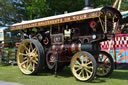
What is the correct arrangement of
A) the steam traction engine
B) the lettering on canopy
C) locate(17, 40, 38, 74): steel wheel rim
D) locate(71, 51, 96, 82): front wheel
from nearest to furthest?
locate(71, 51, 96, 82): front wheel < the lettering on canopy < the steam traction engine < locate(17, 40, 38, 74): steel wheel rim

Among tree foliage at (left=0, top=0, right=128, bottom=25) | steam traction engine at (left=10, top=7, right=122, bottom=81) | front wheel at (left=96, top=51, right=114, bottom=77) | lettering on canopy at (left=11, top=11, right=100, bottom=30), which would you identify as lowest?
front wheel at (left=96, top=51, right=114, bottom=77)

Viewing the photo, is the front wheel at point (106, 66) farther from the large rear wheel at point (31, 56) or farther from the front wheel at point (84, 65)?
the large rear wheel at point (31, 56)

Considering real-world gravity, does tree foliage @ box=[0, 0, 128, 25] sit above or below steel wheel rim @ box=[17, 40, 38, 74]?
above

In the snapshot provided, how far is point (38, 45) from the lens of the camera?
7023mm

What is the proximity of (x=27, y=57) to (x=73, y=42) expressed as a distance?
2.00 m

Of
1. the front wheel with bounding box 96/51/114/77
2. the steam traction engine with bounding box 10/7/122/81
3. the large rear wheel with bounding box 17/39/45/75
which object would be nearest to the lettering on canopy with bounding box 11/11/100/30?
the steam traction engine with bounding box 10/7/122/81

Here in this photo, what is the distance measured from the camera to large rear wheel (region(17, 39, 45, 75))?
22.5ft

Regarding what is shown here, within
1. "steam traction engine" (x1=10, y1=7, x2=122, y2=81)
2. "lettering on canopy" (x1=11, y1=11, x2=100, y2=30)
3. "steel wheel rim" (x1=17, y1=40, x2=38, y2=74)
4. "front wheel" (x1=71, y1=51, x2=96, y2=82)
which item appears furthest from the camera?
"steel wheel rim" (x1=17, y1=40, x2=38, y2=74)

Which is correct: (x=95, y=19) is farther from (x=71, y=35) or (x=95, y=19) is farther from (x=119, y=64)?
(x=119, y=64)

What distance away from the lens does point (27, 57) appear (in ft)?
24.4

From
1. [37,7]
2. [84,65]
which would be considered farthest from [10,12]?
[84,65]

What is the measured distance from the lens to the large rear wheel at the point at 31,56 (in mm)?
6845

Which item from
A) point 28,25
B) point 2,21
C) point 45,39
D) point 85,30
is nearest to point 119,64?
point 85,30

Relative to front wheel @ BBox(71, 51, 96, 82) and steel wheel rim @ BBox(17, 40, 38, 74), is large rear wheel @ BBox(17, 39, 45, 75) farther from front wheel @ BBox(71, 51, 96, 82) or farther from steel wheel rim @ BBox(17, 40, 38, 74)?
front wheel @ BBox(71, 51, 96, 82)
